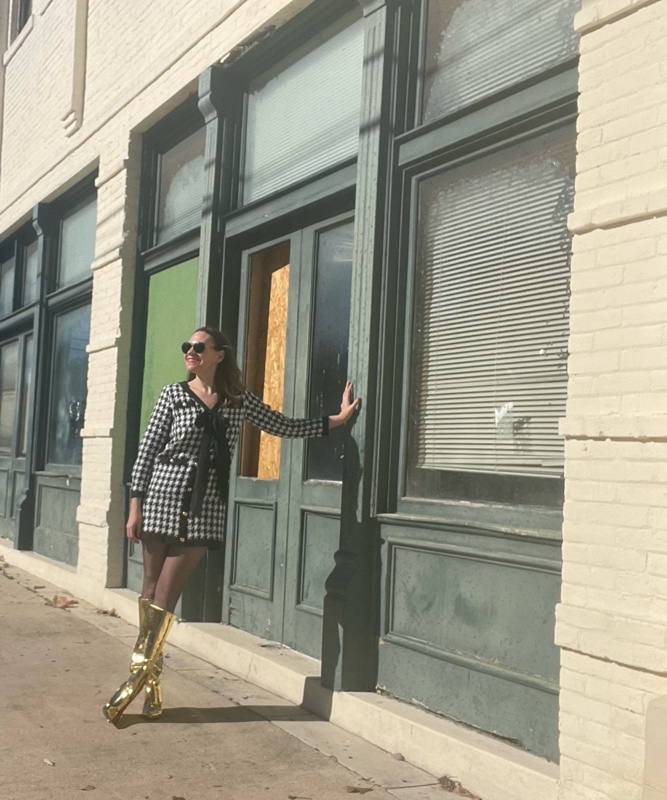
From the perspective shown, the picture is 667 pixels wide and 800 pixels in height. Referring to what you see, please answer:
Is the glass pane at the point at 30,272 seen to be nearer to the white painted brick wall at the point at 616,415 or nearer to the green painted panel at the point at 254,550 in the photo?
the green painted panel at the point at 254,550

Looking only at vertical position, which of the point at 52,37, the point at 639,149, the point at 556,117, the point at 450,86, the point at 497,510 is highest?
the point at 52,37

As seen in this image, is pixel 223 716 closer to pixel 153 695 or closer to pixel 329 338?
pixel 153 695

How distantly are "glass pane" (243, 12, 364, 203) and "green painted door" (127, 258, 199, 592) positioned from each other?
103 centimetres

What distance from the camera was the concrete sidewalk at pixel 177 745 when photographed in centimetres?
436

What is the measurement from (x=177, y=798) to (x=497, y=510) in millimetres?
1835

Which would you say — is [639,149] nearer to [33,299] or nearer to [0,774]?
[0,774]

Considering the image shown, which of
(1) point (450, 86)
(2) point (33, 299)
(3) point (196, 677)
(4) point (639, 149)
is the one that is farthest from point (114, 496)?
(4) point (639, 149)

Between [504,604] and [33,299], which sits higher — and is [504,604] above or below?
below

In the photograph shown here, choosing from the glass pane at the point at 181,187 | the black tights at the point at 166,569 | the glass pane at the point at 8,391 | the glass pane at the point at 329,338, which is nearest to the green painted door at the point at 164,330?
the glass pane at the point at 181,187

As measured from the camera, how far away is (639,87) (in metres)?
4.03

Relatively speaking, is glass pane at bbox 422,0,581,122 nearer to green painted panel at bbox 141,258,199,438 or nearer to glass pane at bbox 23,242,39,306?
green painted panel at bbox 141,258,199,438

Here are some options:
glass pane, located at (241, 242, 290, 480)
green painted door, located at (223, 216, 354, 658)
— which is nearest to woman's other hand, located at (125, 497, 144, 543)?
green painted door, located at (223, 216, 354, 658)

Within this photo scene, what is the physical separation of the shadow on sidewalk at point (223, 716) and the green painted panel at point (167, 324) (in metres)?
3.24

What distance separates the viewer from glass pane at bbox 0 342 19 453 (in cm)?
1348
